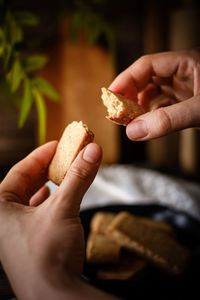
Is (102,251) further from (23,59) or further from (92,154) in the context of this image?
(23,59)

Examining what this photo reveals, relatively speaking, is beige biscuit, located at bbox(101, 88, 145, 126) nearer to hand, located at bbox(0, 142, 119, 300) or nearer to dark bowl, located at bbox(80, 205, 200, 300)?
hand, located at bbox(0, 142, 119, 300)

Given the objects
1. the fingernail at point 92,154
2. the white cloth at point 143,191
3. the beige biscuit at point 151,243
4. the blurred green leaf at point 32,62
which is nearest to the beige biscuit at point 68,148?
the fingernail at point 92,154

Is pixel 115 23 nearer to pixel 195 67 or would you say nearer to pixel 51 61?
pixel 51 61

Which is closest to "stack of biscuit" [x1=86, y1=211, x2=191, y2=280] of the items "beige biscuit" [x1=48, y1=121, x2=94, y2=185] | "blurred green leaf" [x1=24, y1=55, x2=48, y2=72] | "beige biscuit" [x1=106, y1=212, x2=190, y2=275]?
"beige biscuit" [x1=106, y1=212, x2=190, y2=275]

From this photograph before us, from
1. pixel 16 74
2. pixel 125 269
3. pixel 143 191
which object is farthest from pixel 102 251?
pixel 143 191

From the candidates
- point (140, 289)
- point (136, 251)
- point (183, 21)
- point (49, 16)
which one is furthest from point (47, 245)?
point (183, 21)

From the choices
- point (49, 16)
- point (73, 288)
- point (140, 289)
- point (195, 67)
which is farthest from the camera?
point (49, 16)

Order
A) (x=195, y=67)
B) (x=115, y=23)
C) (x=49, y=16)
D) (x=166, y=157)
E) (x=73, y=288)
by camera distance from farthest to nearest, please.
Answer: (x=166, y=157)
(x=115, y=23)
(x=49, y=16)
(x=195, y=67)
(x=73, y=288)
